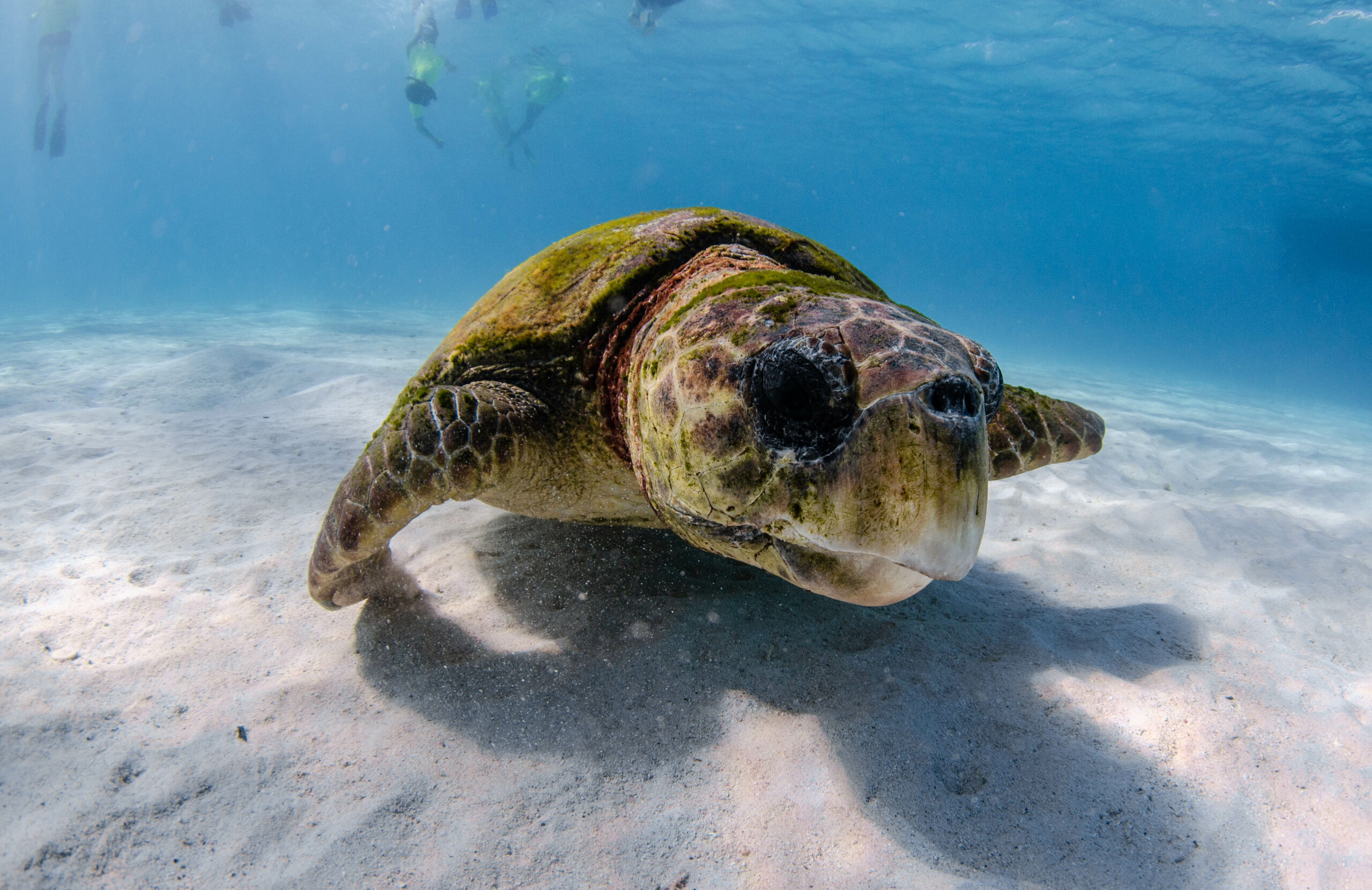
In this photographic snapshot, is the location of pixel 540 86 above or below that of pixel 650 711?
above

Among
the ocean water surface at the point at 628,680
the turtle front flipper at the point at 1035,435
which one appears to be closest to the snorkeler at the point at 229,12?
the ocean water surface at the point at 628,680

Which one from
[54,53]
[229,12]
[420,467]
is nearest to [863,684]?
[420,467]

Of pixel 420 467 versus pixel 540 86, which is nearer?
pixel 420 467

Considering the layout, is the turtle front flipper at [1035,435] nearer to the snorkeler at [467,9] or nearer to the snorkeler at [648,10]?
the snorkeler at [648,10]

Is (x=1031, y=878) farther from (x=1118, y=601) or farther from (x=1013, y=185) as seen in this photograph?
(x=1013, y=185)

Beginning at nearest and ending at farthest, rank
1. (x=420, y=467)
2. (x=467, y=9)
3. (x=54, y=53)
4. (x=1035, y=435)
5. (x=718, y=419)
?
(x=718, y=419) → (x=420, y=467) → (x=1035, y=435) → (x=54, y=53) → (x=467, y=9)

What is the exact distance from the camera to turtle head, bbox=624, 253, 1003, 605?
1.34m

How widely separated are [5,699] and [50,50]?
132 feet

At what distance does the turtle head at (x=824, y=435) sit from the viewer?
1344mm

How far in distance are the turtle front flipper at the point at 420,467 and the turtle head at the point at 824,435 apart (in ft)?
2.61

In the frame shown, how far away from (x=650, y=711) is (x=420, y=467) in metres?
1.29

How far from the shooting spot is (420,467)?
2.30 metres

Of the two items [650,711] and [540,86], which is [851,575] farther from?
[540,86]

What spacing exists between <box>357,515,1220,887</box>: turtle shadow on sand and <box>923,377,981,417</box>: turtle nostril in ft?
4.00
